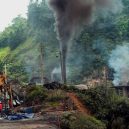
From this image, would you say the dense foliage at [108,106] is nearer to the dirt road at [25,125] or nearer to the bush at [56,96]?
the bush at [56,96]

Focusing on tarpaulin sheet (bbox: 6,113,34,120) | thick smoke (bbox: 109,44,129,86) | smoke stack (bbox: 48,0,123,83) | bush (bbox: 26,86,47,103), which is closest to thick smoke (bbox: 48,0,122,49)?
smoke stack (bbox: 48,0,123,83)

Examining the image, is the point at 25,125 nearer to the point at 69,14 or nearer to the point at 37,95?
the point at 37,95

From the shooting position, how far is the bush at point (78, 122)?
18.5 meters

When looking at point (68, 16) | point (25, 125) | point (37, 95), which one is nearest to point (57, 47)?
point (68, 16)

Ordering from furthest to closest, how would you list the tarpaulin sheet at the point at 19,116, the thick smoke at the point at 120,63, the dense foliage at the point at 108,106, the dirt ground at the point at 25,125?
the thick smoke at the point at 120,63 → the dense foliage at the point at 108,106 → the tarpaulin sheet at the point at 19,116 → the dirt ground at the point at 25,125

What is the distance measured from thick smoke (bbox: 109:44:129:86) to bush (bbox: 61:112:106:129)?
1754 cm

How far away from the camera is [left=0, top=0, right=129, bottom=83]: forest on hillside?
4550 centimetres

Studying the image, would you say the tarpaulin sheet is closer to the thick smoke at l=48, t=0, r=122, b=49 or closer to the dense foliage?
the dense foliage

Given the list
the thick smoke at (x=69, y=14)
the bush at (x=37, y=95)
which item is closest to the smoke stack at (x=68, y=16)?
the thick smoke at (x=69, y=14)

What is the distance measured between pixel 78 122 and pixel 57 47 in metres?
32.8

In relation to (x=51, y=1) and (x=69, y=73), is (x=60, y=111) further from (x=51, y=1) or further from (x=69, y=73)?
(x=69, y=73)

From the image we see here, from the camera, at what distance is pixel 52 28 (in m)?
51.3

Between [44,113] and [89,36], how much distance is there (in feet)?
94.9

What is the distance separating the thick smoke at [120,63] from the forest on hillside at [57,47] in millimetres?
873
